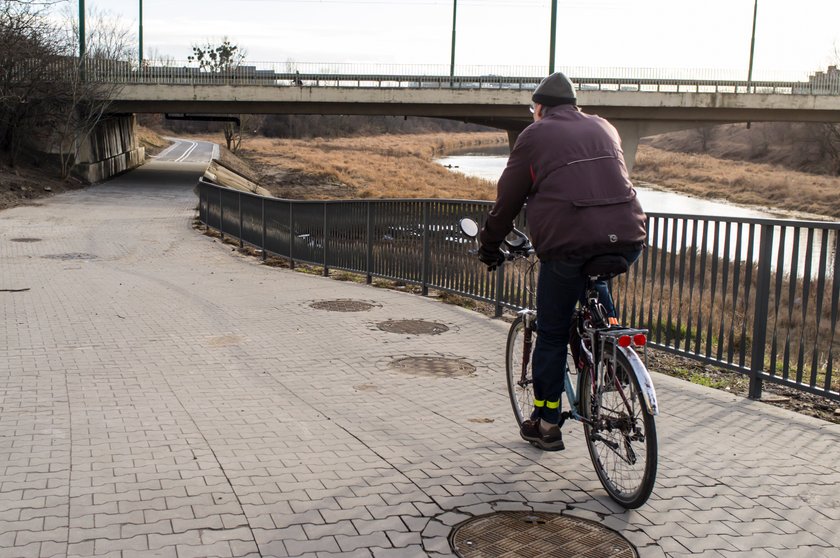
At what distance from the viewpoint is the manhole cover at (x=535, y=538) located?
154 inches

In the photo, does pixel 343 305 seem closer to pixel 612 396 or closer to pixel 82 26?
pixel 612 396

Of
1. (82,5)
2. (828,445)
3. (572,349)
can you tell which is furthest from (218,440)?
(82,5)

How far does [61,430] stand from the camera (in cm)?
557

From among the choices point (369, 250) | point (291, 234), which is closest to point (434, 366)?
point (369, 250)

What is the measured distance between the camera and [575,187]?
4.47 metres

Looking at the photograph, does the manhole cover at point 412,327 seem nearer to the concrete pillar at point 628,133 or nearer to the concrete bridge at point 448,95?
the concrete bridge at point 448,95

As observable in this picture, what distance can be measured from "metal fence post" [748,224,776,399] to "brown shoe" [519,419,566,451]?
6.78 ft

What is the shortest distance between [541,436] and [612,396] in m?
0.77

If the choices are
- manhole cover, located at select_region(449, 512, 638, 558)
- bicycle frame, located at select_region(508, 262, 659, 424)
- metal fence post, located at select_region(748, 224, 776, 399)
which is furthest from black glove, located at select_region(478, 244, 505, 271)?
metal fence post, located at select_region(748, 224, 776, 399)

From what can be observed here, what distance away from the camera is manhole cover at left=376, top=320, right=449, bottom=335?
910 centimetres

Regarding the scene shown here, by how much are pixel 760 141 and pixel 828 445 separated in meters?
84.0

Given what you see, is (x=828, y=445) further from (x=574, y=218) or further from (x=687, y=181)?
(x=687, y=181)

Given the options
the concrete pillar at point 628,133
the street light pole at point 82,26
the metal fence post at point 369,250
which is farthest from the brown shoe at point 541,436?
the concrete pillar at point 628,133

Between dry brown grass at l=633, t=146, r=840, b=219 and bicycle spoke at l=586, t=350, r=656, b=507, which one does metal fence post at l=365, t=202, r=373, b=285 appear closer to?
bicycle spoke at l=586, t=350, r=656, b=507
